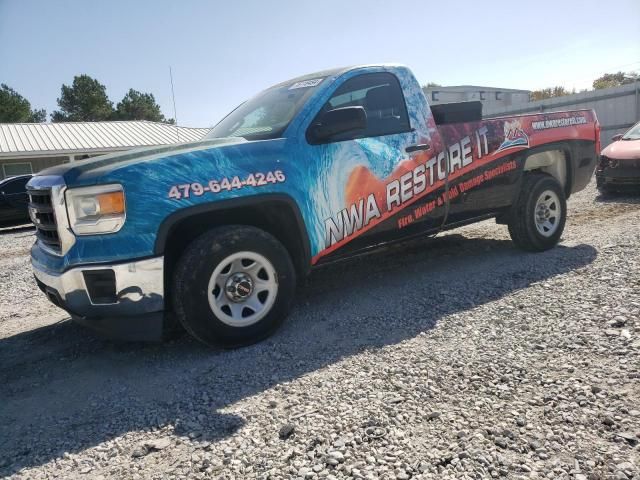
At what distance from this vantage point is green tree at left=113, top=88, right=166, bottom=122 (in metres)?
61.2

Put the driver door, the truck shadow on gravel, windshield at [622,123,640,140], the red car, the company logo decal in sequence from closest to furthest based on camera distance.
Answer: the truck shadow on gravel
the driver door
the company logo decal
the red car
windshield at [622,123,640,140]

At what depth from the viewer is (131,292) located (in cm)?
311

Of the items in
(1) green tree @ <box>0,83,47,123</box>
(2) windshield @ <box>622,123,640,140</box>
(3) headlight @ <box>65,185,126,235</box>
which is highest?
(1) green tree @ <box>0,83,47,123</box>

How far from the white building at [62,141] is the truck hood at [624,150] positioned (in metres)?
17.6

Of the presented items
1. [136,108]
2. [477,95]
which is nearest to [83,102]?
[136,108]

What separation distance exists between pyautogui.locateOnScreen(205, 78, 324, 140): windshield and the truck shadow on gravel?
1.59 m

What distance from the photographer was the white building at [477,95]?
99.5 ft

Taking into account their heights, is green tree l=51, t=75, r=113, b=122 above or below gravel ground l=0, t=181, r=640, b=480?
above

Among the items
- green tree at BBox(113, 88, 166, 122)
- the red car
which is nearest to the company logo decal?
the red car

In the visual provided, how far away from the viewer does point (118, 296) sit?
10.2ft

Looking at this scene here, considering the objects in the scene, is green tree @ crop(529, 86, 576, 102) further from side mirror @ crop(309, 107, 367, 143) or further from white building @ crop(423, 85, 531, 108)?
side mirror @ crop(309, 107, 367, 143)

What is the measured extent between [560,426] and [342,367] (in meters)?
1.28

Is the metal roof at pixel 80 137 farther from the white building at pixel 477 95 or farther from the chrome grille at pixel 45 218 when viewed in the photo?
the chrome grille at pixel 45 218

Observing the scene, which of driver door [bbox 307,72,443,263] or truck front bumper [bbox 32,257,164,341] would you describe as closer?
truck front bumper [bbox 32,257,164,341]
